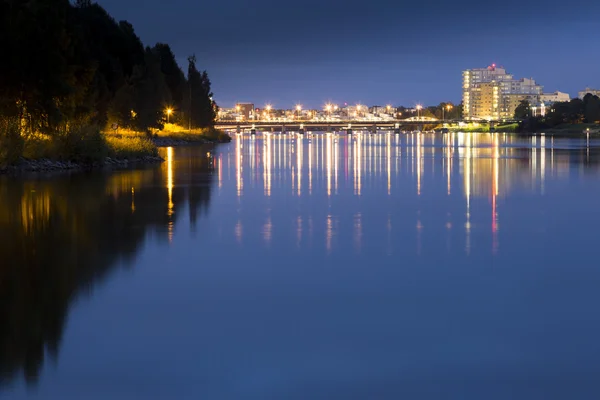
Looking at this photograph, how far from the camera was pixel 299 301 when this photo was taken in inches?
443

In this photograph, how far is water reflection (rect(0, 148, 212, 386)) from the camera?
9602mm

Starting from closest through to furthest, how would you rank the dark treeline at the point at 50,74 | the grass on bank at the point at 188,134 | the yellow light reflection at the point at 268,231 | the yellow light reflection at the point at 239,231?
the yellow light reflection at the point at 268,231, the yellow light reflection at the point at 239,231, the dark treeline at the point at 50,74, the grass on bank at the point at 188,134

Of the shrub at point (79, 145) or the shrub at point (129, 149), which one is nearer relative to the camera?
the shrub at point (79, 145)

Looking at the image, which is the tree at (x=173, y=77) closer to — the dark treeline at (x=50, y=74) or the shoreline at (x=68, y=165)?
the dark treeline at (x=50, y=74)

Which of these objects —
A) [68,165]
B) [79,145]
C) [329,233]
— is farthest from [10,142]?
[329,233]

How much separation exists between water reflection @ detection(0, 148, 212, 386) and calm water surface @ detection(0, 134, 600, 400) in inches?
1.9

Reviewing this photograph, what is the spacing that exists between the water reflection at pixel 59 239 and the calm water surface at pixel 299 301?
0.16 ft

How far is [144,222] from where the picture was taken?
1995cm

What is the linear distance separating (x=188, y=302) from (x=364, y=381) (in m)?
3.85

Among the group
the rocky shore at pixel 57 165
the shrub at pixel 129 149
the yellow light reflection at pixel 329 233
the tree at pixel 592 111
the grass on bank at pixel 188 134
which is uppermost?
the tree at pixel 592 111

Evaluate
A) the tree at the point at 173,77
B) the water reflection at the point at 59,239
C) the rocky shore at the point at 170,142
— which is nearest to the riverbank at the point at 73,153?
the water reflection at the point at 59,239

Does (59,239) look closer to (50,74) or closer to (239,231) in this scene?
(239,231)

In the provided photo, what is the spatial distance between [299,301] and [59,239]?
7.16 meters

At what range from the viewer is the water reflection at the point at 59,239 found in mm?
9602
